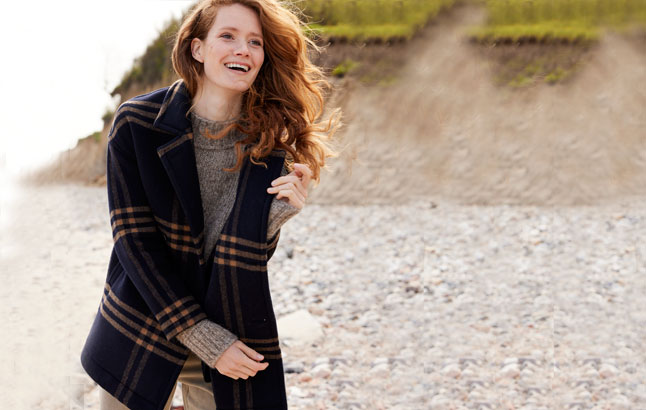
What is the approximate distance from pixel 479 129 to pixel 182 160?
10028 millimetres

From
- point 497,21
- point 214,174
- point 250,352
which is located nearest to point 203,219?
point 214,174

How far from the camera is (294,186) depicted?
5.77 ft

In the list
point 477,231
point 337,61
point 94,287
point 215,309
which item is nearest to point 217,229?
point 215,309

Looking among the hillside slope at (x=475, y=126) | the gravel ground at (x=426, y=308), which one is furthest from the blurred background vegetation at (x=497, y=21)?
the gravel ground at (x=426, y=308)

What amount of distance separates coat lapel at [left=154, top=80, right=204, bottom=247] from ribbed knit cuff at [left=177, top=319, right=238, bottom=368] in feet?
0.83

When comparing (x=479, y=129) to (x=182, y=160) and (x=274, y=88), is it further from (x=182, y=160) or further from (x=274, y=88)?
(x=182, y=160)

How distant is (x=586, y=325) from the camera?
4.86 metres

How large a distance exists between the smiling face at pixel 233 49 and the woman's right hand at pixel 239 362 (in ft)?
2.42

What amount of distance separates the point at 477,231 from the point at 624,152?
4.70 metres

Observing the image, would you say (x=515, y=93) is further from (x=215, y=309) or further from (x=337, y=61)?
(x=215, y=309)

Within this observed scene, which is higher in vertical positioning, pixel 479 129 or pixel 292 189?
pixel 479 129

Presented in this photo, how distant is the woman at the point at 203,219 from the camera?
5.56 feet

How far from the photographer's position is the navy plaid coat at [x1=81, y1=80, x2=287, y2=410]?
5.55 ft

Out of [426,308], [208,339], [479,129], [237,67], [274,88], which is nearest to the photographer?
[208,339]
